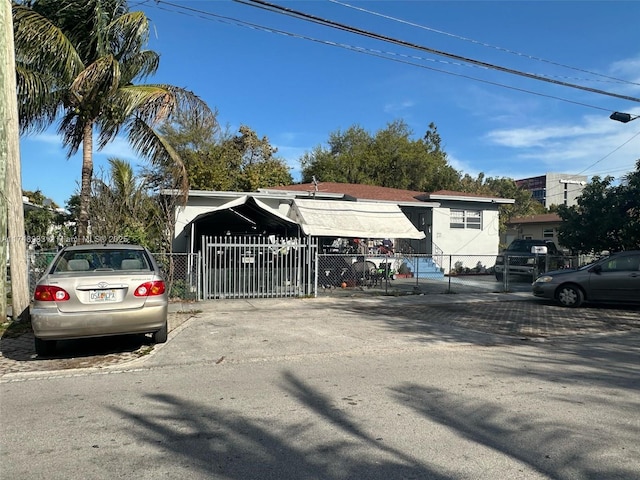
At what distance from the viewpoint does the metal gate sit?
13312 millimetres

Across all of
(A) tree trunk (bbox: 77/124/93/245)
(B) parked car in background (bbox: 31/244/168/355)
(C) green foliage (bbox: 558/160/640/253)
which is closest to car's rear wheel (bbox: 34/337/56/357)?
(B) parked car in background (bbox: 31/244/168/355)

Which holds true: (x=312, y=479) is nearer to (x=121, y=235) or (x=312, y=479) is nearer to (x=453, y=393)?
(x=453, y=393)

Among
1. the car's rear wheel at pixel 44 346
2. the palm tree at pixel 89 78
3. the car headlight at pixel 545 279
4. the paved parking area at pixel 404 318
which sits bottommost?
the paved parking area at pixel 404 318

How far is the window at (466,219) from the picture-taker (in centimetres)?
2411

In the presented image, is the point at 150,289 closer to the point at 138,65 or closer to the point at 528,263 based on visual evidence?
the point at 138,65

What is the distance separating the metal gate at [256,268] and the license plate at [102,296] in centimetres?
621

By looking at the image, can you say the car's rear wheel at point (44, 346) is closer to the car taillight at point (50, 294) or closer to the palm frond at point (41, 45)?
the car taillight at point (50, 294)

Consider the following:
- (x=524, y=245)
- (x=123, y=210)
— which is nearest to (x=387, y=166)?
(x=524, y=245)

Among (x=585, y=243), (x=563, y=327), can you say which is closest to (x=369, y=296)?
(x=563, y=327)

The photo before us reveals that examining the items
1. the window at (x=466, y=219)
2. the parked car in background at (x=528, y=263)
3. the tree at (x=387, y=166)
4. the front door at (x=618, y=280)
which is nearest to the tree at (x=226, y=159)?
the tree at (x=387, y=166)

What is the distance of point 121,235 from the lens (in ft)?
46.6

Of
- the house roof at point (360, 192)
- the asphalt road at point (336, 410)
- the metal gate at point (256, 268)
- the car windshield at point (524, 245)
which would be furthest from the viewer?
the house roof at point (360, 192)

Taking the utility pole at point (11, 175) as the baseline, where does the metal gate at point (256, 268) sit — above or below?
below

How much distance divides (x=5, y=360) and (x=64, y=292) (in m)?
1.57
